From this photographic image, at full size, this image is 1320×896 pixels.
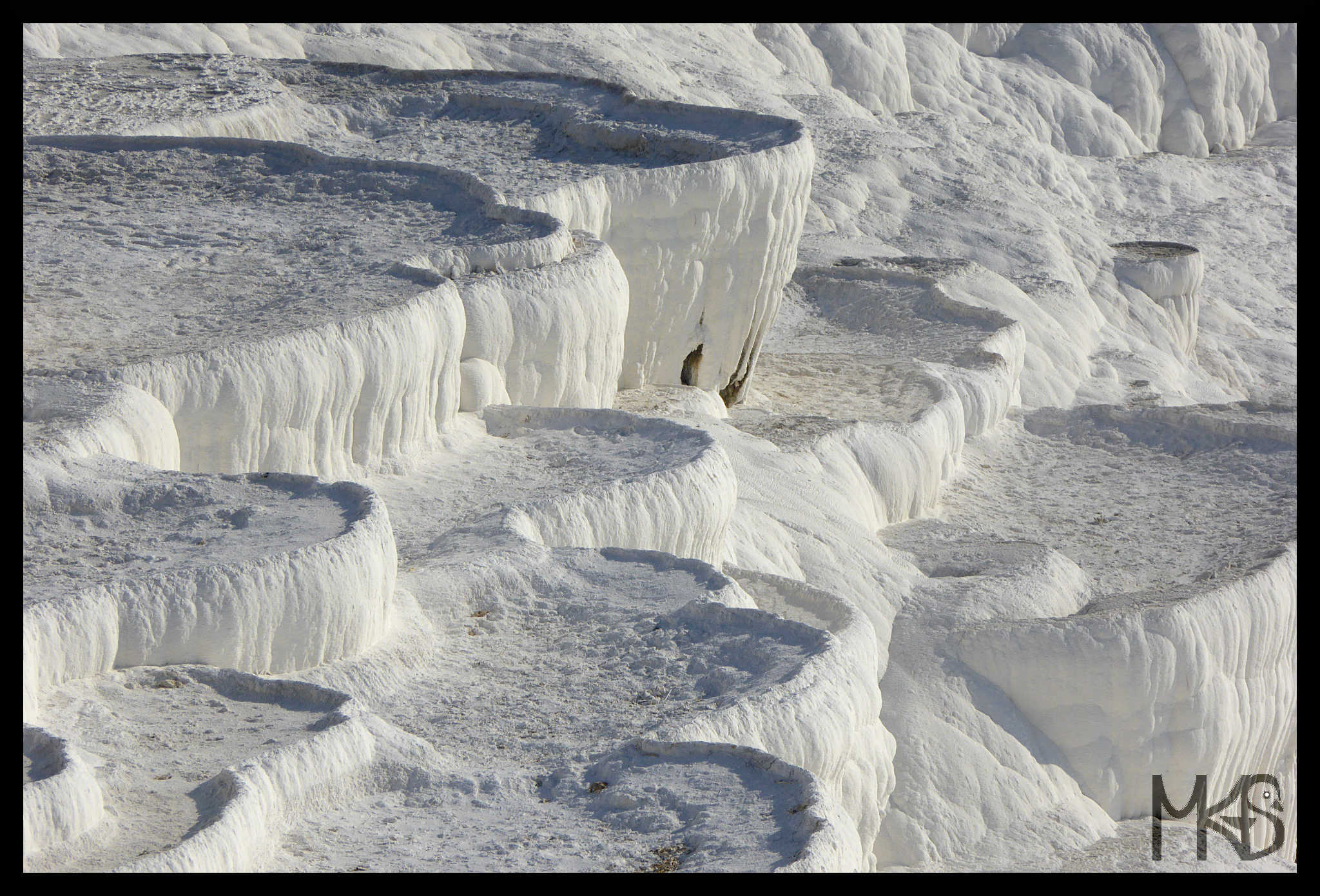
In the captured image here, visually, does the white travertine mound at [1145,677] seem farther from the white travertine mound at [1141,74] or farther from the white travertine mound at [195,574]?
the white travertine mound at [1141,74]

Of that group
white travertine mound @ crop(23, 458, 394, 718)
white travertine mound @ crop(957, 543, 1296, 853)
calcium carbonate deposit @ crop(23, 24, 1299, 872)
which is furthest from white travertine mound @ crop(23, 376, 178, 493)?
white travertine mound @ crop(957, 543, 1296, 853)

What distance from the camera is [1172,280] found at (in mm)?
21016

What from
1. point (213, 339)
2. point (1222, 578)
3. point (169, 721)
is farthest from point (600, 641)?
point (1222, 578)

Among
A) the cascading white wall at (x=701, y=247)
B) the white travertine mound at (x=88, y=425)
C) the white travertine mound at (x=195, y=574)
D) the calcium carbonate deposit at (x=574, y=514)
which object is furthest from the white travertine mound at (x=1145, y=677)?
the white travertine mound at (x=88, y=425)

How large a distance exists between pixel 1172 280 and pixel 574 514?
14998 millimetres

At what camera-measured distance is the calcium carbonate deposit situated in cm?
548

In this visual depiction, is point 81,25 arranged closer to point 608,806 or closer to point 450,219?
point 450,219

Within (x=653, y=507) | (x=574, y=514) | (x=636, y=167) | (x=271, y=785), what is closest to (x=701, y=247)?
(x=636, y=167)

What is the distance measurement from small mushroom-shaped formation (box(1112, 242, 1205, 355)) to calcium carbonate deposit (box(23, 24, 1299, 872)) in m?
2.19

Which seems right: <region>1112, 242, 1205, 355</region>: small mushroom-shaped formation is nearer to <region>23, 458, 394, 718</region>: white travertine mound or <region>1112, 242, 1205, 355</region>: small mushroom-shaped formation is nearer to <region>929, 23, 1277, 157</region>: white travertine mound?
<region>929, 23, 1277, 157</region>: white travertine mound

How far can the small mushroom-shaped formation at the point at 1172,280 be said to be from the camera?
20.9m

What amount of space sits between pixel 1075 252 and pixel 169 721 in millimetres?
17406

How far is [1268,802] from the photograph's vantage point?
1101 centimetres

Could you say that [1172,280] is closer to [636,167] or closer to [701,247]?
[701,247]
